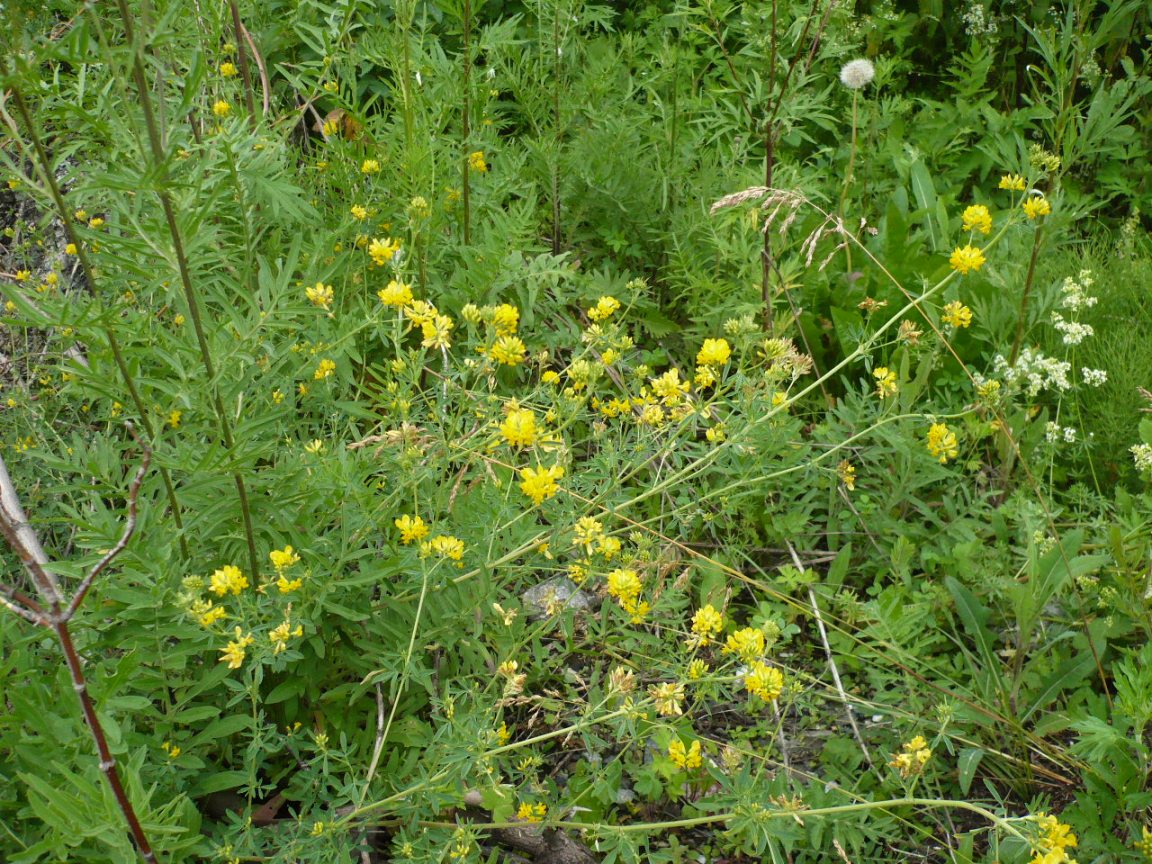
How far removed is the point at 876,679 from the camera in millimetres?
2346

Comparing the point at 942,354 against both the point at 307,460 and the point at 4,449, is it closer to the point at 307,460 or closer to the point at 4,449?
the point at 307,460

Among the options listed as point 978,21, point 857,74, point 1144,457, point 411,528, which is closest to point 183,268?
point 411,528

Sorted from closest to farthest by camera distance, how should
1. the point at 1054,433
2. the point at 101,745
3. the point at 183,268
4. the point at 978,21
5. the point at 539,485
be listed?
the point at 101,745 < the point at 183,268 < the point at 539,485 < the point at 1054,433 < the point at 978,21

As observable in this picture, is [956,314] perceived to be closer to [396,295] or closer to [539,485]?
[539,485]

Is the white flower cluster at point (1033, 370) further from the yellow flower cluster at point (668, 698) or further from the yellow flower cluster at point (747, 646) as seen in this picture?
the yellow flower cluster at point (668, 698)

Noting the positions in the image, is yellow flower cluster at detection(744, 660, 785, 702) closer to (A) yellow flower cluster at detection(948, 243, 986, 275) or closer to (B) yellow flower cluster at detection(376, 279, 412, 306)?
(B) yellow flower cluster at detection(376, 279, 412, 306)

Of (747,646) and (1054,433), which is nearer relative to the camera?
(747,646)

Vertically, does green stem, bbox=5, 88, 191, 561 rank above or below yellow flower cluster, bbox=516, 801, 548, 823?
above

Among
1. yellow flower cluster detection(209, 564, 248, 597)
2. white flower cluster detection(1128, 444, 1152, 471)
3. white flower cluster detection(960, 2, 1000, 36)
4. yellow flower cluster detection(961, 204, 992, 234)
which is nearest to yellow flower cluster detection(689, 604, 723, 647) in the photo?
yellow flower cluster detection(209, 564, 248, 597)

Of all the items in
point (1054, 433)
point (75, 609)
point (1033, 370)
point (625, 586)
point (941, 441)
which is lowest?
point (1054, 433)

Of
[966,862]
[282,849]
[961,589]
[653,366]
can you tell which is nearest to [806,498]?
[961,589]

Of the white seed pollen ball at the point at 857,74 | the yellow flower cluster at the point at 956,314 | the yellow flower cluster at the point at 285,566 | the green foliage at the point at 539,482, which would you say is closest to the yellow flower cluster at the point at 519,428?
the green foliage at the point at 539,482

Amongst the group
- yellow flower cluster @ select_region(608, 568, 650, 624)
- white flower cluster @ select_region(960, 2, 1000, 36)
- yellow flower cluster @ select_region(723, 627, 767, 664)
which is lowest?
yellow flower cluster @ select_region(723, 627, 767, 664)

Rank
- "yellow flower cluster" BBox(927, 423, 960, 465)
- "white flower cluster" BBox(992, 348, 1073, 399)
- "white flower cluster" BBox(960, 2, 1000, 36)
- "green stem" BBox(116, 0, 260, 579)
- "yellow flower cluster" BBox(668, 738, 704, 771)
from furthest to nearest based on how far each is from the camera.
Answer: "white flower cluster" BBox(960, 2, 1000, 36)
"white flower cluster" BBox(992, 348, 1073, 399)
"yellow flower cluster" BBox(927, 423, 960, 465)
"yellow flower cluster" BBox(668, 738, 704, 771)
"green stem" BBox(116, 0, 260, 579)
